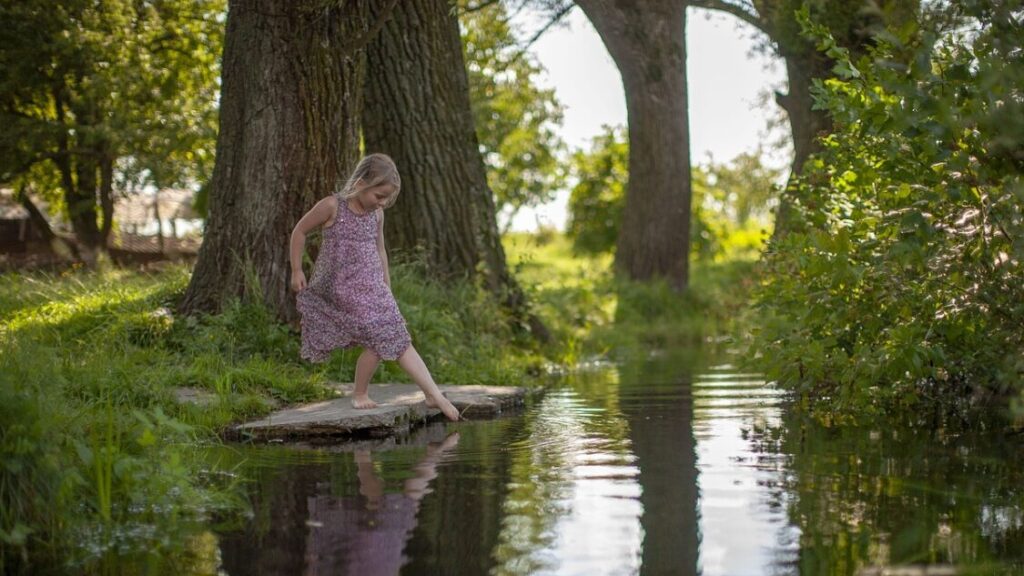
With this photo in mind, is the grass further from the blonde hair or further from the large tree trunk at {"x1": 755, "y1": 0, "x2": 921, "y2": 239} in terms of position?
the large tree trunk at {"x1": 755, "y1": 0, "x2": 921, "y2": 239}

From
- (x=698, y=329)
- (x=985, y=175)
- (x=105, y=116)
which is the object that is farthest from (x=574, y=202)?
(x=985, y=175)

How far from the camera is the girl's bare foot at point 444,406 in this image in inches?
330

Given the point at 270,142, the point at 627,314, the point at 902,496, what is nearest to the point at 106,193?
the point at 627,314

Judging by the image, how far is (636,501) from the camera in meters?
5.37

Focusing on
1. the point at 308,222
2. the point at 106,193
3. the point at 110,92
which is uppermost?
the point at 110,92

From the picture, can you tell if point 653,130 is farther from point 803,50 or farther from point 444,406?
point 444,406

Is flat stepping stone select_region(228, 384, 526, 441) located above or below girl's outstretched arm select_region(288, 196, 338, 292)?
below

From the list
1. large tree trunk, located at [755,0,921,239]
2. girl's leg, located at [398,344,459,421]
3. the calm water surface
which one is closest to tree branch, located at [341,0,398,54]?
girl's leg, located at [398,344,459,421]

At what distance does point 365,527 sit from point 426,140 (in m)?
8.34

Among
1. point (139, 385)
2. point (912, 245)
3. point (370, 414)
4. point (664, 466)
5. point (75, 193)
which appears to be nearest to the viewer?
point (912, 245)

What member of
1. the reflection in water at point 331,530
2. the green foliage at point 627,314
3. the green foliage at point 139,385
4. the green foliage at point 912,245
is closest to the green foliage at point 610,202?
the green foliage at point 627,314

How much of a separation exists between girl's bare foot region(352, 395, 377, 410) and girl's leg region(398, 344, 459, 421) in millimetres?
310

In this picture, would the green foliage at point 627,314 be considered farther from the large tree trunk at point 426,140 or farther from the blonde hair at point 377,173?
the blonde hair at point 377,173

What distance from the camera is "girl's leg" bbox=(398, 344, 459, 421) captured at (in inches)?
329
